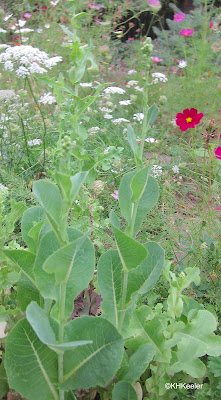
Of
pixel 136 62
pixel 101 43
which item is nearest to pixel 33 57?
pixel 101 43

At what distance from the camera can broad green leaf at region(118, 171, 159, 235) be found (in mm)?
837

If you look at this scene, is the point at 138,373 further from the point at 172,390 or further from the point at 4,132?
the point at 4,132

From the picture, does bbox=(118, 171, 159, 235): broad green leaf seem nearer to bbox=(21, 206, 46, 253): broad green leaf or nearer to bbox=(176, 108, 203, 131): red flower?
bbox=(21, 206, 46, 253): broad green leaf

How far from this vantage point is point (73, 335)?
2.47ft

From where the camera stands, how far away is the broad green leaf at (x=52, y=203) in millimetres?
655

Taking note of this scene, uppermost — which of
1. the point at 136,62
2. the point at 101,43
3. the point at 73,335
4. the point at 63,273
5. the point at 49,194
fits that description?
the point at 49,194

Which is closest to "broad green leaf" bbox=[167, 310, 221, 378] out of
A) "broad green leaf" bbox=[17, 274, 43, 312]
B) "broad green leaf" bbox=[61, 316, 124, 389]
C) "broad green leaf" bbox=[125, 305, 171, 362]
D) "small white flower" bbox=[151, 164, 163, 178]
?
"broad green leaf" bbox=[125, 305, 171, 362]

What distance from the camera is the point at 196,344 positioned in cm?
91

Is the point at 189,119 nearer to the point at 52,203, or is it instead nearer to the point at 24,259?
the point at 24,259

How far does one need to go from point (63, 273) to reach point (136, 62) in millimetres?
4892

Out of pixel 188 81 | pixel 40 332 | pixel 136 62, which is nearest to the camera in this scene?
pixel 40 332

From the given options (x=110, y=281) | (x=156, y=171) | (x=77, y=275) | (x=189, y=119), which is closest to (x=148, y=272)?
(x=110, y=281)

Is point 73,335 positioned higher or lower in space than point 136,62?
higher

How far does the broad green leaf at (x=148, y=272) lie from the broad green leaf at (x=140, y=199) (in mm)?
54
